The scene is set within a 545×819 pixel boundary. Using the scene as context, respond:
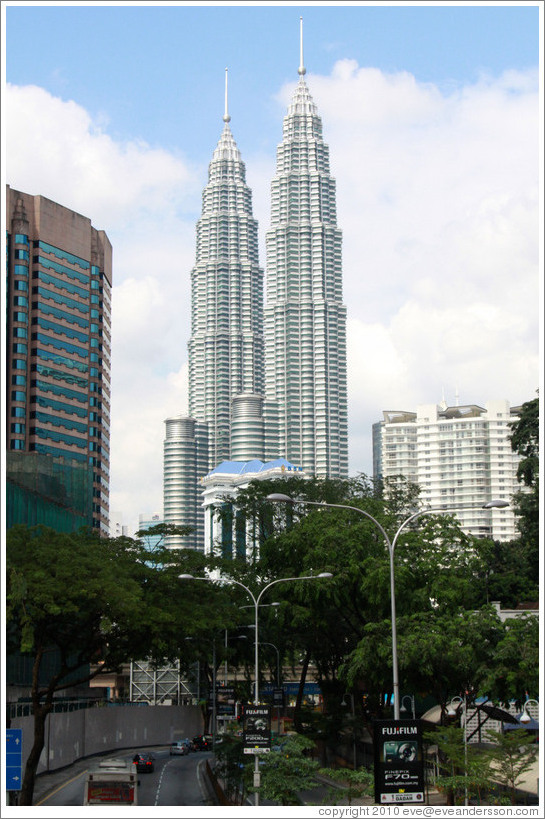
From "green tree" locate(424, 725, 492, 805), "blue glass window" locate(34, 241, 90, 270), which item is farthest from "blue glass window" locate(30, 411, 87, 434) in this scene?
"green tree" locate(424, 725, 492, 805)

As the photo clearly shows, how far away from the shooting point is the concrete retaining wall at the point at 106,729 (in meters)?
60.0

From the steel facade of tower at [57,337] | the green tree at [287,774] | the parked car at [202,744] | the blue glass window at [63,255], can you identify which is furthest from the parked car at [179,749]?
the blue glass window at [63,255]

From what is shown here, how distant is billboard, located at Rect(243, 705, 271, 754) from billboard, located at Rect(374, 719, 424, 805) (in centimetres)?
1598

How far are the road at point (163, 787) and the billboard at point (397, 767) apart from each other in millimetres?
23404

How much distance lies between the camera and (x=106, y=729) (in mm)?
81938

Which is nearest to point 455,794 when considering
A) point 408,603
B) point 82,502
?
point 408,603

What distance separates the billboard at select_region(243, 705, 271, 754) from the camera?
3653 cm

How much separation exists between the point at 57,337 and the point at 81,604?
3325 inches

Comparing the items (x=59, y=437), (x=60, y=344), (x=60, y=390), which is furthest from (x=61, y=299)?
(x=59, y=437)

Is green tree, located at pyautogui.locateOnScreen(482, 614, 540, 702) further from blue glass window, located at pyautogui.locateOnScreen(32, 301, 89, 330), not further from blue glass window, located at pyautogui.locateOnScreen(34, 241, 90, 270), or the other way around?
blue glass window, located at pyautogui.locateOnScreen(34, 241, 90, 270)

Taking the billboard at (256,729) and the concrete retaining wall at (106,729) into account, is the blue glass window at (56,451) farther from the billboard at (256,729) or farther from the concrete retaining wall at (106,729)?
the billboard at (256,729)

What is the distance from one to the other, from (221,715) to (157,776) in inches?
208

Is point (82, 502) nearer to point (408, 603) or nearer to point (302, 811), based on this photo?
point (408, 603)

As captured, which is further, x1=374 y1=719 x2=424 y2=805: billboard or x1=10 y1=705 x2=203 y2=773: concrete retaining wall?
x1=10 y1=705 x2=203 y2=773: concrete retaining wall
